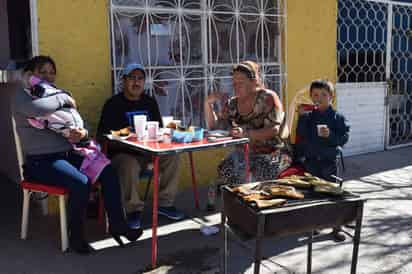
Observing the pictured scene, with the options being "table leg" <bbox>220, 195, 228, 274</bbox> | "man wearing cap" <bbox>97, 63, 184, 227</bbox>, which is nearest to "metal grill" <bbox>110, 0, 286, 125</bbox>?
"man wearing cap" <bbox>97, 63, 184, 227</bbox>

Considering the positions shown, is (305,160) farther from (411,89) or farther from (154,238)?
(411,89)

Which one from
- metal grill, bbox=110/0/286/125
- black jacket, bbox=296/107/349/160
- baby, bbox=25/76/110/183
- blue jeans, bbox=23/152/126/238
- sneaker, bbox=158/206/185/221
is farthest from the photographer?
metal grill, bbox=110/0/286/125

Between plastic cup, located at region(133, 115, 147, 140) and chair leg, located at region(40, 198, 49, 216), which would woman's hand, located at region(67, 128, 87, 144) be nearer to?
plastic cup, located at region(133, 115, 147, 140)

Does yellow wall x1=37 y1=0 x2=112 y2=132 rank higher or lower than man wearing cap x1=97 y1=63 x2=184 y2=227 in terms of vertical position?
higher

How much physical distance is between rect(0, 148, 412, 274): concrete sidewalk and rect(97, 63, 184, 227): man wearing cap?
198 millimetres

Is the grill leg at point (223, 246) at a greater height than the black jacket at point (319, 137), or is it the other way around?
the black jacket at point (319, 137)

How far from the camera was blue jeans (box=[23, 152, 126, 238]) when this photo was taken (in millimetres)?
3299

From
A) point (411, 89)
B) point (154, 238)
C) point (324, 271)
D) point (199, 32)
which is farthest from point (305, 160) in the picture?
point (411, 89)

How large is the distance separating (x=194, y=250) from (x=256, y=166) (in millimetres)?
852

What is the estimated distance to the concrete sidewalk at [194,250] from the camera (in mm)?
3146

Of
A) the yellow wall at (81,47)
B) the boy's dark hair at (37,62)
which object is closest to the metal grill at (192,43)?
the yellow wall at (81,47)

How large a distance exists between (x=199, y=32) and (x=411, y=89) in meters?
4.16

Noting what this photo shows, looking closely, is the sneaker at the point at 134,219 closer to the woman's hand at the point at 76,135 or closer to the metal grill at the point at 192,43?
the woman's hand at the point at 76,135

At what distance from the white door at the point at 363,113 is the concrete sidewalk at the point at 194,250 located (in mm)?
2159
